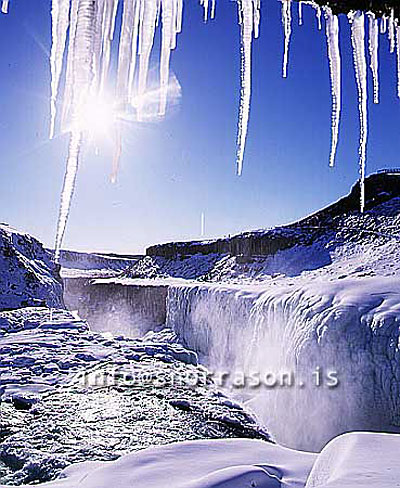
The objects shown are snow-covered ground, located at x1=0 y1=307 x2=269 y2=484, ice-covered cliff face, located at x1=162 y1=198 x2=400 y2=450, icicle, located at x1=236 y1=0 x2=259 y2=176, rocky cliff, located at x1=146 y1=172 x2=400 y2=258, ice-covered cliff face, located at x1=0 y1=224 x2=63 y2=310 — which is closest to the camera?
icicle, located at x1=236 y1=0 x2=259 y2=176

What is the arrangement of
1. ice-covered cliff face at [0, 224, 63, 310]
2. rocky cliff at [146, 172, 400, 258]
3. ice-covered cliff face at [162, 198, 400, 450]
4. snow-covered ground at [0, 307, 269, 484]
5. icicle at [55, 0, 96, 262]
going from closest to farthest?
icicle at [55, 0, 96, 262] → snow-covered ground at [0, 307, 269, 484] → ice-covered cliff face at [162, 198, 400, 450] → ice-covered cliff face at [0, 224, 63, 310] → rocky cliff at [146, 172, 400, 258]

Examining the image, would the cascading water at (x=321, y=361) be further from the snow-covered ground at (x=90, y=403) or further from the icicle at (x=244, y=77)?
the icicle at (x=244, y=77)

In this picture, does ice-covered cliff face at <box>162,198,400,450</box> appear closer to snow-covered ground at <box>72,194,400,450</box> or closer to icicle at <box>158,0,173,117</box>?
snow-covered ground at <box>72,194,400,450</box>

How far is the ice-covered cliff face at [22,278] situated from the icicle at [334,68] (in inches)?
Result: 497

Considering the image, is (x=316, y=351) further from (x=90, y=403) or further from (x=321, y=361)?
(x=90, y=403)

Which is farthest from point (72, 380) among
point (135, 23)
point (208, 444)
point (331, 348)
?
point (135, 23)

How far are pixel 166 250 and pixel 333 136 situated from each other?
133 feet

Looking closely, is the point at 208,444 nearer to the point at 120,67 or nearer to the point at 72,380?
the point at 120,67

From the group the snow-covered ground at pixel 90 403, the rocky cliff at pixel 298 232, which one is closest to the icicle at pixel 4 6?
the snow-covered ground at pixel 90 403

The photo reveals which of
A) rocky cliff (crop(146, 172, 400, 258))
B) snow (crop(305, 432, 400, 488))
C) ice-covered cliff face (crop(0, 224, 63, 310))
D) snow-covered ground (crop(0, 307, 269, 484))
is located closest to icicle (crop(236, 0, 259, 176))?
snow (crop(305, 432, 400, 488))

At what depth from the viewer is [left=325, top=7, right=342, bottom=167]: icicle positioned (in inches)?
104

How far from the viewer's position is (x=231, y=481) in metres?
2.39

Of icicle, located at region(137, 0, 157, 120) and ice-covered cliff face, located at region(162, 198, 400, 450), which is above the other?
icicle, located at region(137, 0, 157, 120)

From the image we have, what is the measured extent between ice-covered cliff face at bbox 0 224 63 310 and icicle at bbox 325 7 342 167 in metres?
12.6
